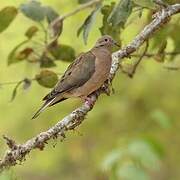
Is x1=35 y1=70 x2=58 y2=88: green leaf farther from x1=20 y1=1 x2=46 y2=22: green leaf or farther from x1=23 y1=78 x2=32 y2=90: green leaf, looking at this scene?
x1=20 y1=1 x2=46 y2=22: green leaf

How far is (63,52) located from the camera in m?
4.02

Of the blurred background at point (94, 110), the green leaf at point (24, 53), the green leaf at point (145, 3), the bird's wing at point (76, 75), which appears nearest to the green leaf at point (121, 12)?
the green leaf at point (145, 3)

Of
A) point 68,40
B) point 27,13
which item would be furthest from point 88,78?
point 68,40

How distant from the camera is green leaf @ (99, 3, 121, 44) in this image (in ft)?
11.7

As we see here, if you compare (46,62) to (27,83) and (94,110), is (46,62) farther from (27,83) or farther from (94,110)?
(94,110)

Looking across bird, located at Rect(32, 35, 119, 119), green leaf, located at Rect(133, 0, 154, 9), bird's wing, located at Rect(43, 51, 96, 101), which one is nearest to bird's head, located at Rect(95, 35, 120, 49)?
bird, located at Rect(32, 35, 119, 119)

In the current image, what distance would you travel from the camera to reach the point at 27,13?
386cm

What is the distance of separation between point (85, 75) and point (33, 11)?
0.44 meters

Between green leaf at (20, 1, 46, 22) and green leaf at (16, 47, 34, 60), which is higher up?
green leaf at (20, 1, 46, 22)

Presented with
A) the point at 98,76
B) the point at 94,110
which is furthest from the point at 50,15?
the point at 94,110

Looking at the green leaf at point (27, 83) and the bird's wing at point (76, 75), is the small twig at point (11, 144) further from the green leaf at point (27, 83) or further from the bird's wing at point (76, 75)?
the green leaf at point (27, 83)

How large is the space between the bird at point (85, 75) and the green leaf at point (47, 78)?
0.04 m

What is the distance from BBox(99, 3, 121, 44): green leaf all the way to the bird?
0.12 feet

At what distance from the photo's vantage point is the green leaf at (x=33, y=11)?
386 cm
